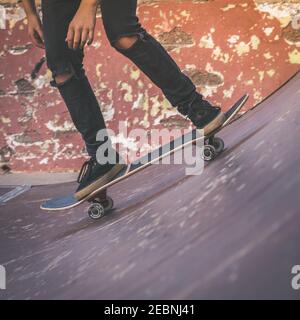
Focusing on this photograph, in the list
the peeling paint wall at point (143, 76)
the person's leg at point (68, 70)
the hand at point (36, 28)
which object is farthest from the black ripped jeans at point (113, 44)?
the peeling paint wall at point (143, 76)

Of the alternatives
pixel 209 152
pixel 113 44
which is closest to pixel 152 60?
pixel 113 44

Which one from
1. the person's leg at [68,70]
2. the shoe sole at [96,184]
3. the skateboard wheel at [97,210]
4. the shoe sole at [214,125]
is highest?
the person's leg at [68,70]

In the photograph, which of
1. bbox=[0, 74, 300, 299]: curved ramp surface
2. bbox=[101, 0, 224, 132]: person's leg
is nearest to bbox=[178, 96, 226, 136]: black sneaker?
bbox=[101, 0, 224, 132]: person's leg

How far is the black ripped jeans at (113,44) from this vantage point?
1416mm

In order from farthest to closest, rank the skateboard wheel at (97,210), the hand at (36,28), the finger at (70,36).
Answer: the hand at (36,28)
the skateboard wheel at (97,210)
the finger at (70,36)

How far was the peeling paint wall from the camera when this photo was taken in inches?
77.3

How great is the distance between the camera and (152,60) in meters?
1.42

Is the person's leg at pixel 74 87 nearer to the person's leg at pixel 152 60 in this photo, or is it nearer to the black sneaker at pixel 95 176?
the black sneaker at pixel 95 176

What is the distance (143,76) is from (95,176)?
2.65 ft

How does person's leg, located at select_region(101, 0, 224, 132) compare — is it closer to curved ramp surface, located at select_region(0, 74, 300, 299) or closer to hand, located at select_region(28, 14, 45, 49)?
→ curved ramp surface, located at select_region(0, 74, 300, 299)

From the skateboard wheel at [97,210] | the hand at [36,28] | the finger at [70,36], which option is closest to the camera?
the finger at [70,36]

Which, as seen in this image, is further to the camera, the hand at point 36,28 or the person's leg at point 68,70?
the hand at point 36,28

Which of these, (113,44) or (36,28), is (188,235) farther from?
(36,28)

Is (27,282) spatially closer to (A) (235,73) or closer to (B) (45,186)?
(B) (45,186)
